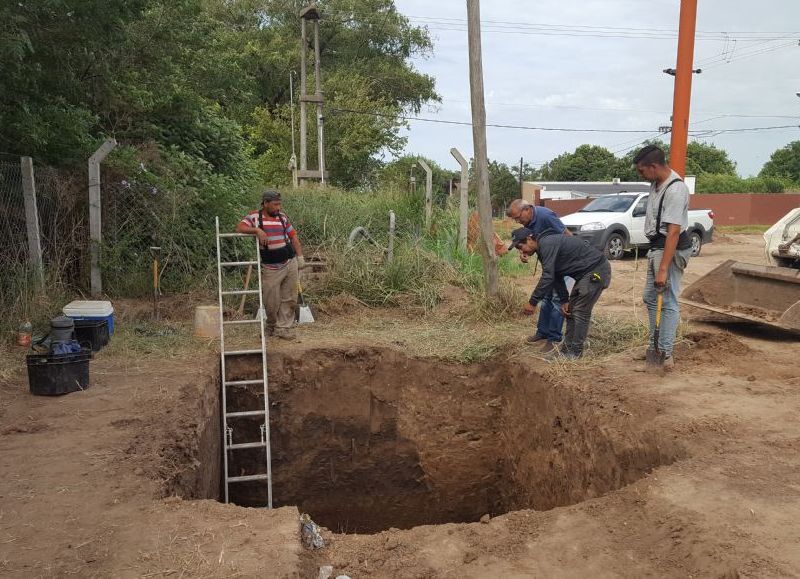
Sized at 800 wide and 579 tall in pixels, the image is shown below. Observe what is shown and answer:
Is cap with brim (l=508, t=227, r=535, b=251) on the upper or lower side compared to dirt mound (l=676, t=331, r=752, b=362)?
upper

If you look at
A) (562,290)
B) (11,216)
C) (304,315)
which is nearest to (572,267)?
(562,290)

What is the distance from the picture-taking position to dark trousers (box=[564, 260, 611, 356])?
682cm

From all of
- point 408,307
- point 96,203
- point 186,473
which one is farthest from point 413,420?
point 96,203

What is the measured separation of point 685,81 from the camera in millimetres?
7168

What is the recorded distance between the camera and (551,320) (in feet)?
25.4

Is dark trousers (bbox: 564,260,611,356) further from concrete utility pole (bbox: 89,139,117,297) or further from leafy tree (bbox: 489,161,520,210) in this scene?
leafy tree (bbox: 489,161,520,210)

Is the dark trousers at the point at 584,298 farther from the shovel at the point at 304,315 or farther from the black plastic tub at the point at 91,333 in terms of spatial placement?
the black plastic tub at the point at 91,333

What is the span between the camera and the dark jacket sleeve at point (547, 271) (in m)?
6.70

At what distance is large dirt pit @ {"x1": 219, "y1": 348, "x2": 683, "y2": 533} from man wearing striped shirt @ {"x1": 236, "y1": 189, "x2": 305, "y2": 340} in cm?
72

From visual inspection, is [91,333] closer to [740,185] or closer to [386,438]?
[386,438]

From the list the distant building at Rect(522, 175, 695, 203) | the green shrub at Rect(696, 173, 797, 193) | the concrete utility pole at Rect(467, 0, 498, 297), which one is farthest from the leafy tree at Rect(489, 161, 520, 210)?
the concrete utility pole at Rect(467, 0, 498, 297)

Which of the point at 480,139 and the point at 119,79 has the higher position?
the point at 119,79

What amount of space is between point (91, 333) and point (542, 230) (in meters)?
4.96

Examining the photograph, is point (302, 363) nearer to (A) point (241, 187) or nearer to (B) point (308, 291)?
(B) point (308, 291)
